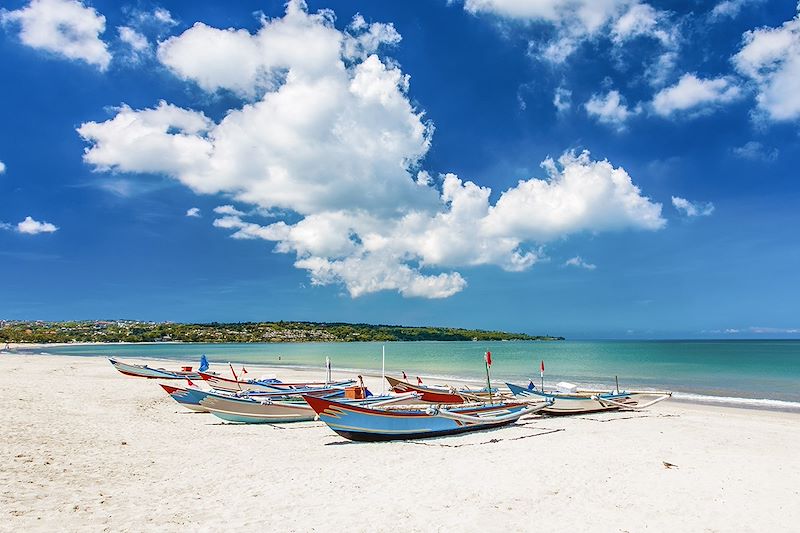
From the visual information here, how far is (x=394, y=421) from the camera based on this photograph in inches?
605

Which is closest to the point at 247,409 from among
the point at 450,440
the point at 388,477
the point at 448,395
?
the point at 450,440

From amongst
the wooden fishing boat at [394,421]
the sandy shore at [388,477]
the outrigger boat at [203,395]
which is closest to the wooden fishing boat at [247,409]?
the outrigger boat at [203,395]

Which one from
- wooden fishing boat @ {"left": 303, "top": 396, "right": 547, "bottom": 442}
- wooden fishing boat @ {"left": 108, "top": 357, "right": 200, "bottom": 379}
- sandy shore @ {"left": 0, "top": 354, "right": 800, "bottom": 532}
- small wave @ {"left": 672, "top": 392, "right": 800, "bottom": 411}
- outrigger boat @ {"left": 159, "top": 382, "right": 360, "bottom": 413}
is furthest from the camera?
wooden fishing boat @ {"left": 108, "top": 357, "right": 200, "bottom": 379}

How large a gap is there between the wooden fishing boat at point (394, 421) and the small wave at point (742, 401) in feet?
54.7

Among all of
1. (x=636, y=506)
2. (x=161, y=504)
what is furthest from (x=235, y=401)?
(x=636, y=506)

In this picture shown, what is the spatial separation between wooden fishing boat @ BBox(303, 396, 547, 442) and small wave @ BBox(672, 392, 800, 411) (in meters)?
16.7

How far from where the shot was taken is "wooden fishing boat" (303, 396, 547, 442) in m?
14.8

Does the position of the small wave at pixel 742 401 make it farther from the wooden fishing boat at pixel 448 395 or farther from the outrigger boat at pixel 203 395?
the outrigger boat at pixel 203 395

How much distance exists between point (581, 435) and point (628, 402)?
693 centimetres

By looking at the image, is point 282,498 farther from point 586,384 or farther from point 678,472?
point 586,384

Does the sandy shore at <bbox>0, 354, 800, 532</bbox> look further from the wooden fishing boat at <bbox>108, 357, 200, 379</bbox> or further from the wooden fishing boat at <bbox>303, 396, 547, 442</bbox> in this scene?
the wooden fishing boat at <bbox>108, 357, 200, 379</bbox>

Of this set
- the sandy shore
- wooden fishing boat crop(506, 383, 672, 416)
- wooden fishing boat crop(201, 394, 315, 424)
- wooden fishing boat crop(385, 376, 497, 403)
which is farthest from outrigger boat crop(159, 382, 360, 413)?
wooden fishing boat crop(506, 383, 672, 416)

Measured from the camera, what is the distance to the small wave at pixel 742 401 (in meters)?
25.0

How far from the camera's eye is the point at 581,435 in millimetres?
16688
